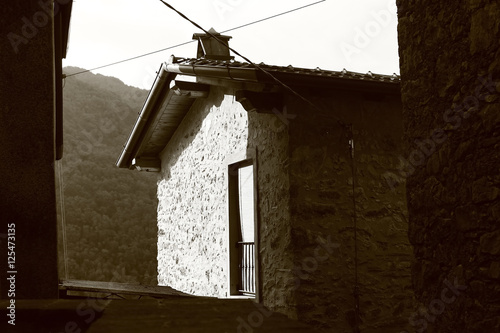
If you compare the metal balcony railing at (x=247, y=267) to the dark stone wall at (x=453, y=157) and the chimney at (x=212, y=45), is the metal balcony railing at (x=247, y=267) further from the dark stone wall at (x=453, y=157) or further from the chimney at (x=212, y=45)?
the dark stone wall at (x=453, y=157)

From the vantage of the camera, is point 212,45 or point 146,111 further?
point 146,111

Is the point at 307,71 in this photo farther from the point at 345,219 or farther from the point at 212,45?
the point at 212,45

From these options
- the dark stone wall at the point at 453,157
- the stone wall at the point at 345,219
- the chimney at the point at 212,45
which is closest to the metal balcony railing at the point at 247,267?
the stone wall at the point at 345,219

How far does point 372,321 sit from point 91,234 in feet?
50.1

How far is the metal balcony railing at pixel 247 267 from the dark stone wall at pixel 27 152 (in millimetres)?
3623

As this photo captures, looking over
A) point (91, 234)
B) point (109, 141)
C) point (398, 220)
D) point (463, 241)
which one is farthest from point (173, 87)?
point (109, 141)

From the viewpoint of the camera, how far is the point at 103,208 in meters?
21.6

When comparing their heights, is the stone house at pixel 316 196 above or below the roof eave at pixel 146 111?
below

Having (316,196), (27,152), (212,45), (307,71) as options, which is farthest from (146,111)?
(27,152)

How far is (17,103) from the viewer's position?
441cm

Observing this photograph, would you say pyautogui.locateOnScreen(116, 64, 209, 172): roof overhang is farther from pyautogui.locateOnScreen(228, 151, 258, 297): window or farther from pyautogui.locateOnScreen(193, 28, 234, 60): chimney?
pyautogui.locateOnScreen(228, 151, 258, 297): window

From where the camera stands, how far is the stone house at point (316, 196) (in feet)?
21.6

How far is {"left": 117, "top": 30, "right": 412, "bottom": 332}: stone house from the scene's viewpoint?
21.6 feet

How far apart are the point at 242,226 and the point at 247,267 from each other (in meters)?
0.57
